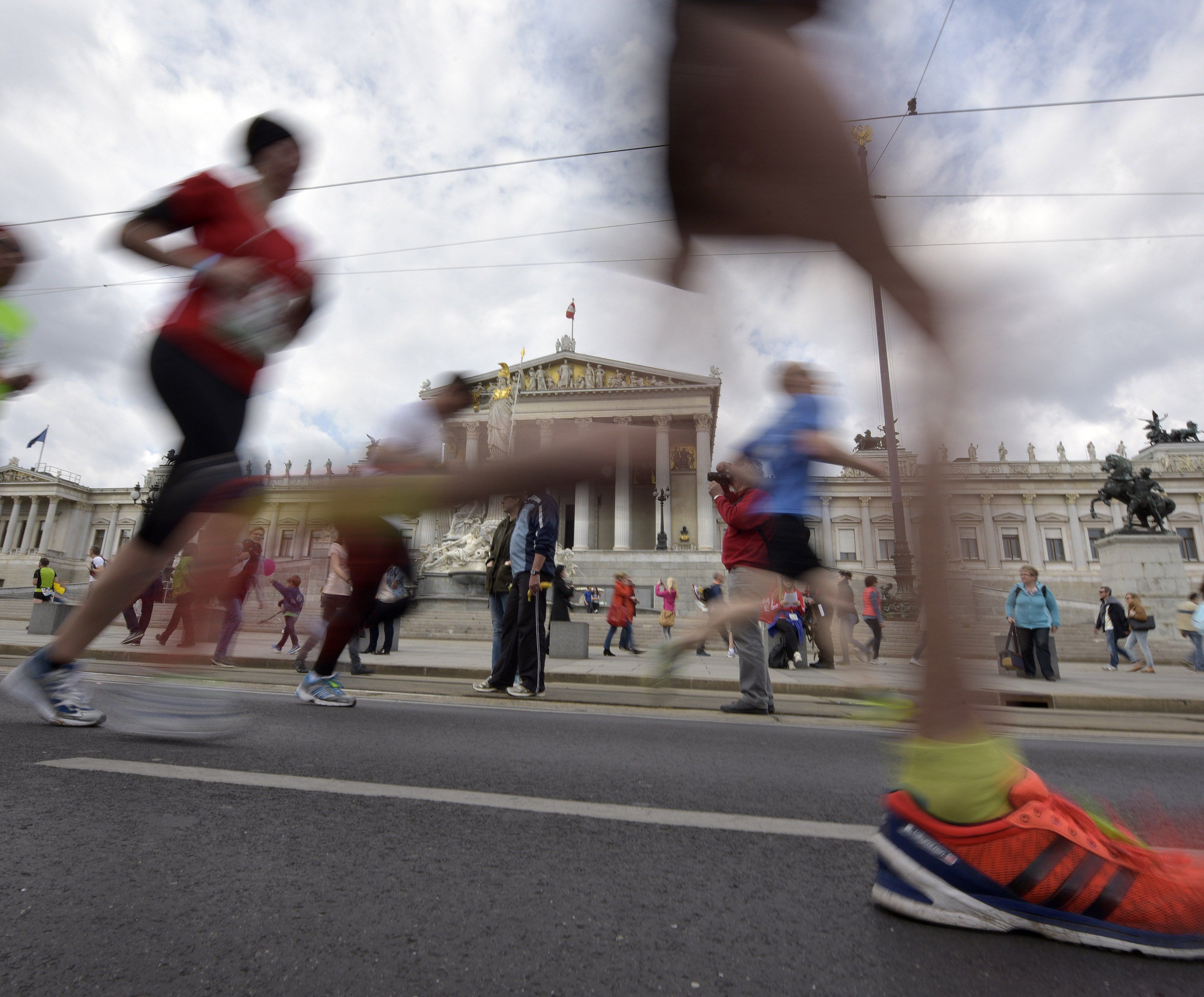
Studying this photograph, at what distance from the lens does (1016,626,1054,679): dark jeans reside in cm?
891

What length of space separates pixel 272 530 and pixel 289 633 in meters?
0.41

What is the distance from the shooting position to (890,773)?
2.83 meters

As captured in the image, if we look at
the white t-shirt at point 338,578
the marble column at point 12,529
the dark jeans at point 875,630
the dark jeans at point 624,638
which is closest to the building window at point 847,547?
the dark jeans at point 624,638

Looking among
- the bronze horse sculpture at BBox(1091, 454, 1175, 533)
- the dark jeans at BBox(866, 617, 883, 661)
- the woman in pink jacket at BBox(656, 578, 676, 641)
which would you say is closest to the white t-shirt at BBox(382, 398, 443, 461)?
the dark jeans at BBox(866, 617, 883, 661)

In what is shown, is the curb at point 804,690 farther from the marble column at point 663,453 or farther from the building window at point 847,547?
the building window at point 847,547

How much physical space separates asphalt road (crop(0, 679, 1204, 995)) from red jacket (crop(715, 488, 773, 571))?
3.41 ft

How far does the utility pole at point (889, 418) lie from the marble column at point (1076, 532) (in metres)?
62.7

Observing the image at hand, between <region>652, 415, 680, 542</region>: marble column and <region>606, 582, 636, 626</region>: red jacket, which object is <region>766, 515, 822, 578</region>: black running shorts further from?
<region>606, 582, 636, 626</region>: red jacket

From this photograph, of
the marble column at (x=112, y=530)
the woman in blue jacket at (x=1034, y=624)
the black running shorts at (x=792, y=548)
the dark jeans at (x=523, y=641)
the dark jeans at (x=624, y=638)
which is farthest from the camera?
the marble column at (x=112, y=530)

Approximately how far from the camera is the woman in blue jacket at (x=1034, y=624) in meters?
8.89

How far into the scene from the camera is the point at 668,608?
15938 millimetres

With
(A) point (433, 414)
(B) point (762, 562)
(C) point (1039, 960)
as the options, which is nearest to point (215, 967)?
(A) point (433, 414)

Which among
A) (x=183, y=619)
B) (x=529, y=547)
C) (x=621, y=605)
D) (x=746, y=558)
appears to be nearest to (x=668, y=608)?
(x=621, y=605)

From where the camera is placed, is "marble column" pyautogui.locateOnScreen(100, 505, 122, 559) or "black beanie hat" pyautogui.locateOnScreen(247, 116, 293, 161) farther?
"marble column" pyautogui.locateOnScreen(100, 505, 122, 559)
